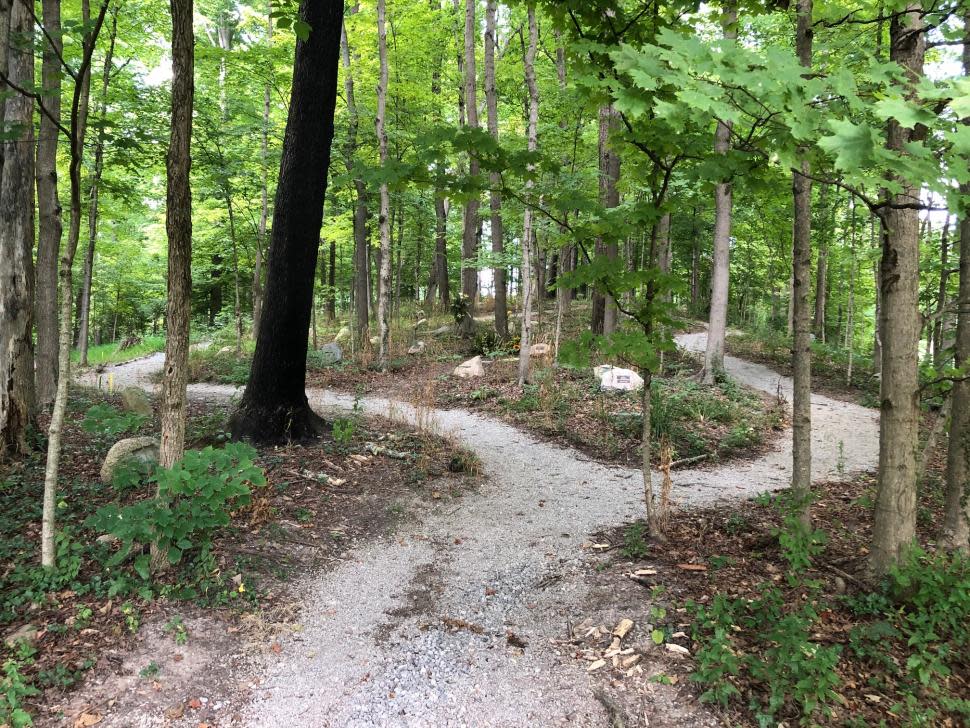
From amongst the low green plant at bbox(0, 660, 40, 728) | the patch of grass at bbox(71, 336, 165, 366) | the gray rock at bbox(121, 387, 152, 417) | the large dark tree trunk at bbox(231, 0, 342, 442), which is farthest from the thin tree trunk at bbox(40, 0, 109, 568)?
the patch of grass at bbox(71, 336, 165, 366)

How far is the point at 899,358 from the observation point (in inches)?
133

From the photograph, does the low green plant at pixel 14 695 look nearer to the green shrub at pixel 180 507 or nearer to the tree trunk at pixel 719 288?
the green shrub at pixel 180 507

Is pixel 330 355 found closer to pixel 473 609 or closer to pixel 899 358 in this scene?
pixel 473 609

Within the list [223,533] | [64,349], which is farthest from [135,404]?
[64,349]

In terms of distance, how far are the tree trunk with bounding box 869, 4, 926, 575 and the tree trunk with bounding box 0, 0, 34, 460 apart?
720cm

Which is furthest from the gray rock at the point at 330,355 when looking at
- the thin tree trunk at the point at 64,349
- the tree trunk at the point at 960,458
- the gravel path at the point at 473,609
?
the tree trunk at the point at 960,458

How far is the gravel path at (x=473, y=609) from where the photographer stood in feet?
9.46

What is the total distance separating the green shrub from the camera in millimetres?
3420

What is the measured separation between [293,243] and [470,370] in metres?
6.24

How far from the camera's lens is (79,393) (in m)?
8.89

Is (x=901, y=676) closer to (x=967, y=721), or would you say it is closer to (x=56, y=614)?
(x=967, y=721)

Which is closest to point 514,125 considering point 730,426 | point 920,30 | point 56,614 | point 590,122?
point 590,122

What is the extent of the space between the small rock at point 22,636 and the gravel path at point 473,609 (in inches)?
52.4

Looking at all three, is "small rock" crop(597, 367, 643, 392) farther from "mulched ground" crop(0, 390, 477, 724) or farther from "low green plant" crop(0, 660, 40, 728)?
"low green plant" crop(0, 660, 40, 728)
